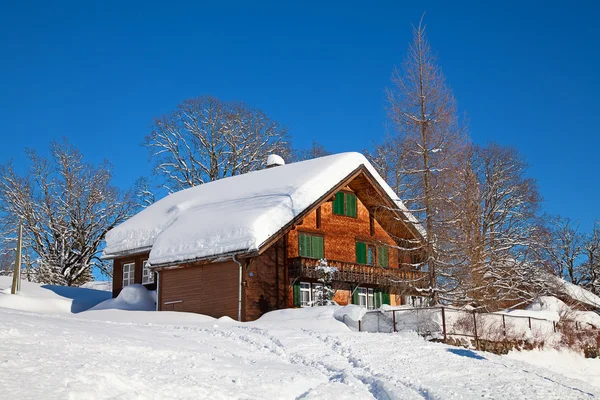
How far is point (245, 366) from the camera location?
16312 mm

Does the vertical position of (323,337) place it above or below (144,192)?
below

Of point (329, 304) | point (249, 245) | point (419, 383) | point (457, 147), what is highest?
point (457, 147)

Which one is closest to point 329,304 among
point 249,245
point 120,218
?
point 249,245

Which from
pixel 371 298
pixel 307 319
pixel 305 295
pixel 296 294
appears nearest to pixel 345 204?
pixel 371 298

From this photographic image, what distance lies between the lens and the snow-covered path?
41.4 feet

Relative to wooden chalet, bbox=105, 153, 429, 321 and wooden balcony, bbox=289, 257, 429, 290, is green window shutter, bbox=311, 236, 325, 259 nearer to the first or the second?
wooden chalet, bbox=105, 153, 429, 321

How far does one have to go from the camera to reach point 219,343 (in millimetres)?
19516

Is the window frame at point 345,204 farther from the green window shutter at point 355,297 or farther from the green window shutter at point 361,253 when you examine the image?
the green window shutter at point 355,297

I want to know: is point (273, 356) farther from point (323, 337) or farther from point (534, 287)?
point (534, 287)

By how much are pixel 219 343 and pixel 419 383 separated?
19.3ft

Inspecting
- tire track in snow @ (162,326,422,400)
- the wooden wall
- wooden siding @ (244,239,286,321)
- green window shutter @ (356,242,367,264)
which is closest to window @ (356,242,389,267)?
green window shutter @ (356,242,367,264)

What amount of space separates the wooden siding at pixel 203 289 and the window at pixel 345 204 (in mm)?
6915

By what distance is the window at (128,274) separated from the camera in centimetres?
3575

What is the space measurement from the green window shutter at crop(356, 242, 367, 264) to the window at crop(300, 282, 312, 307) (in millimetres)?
4000
